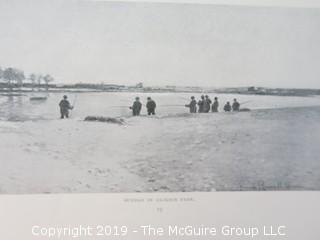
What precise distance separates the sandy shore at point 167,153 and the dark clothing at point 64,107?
0.02 m

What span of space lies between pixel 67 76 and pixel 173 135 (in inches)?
12.4

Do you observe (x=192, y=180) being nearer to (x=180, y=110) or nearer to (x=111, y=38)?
(x=180, y=110)

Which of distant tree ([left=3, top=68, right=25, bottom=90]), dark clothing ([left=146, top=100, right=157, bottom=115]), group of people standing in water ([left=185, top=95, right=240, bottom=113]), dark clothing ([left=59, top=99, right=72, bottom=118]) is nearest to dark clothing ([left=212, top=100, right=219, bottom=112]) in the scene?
group of people standing in water ([left=185, top=95, right=240, bottom=113])

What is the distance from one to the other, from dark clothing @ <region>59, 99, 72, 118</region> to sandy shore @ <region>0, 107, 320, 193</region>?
19 millimetres

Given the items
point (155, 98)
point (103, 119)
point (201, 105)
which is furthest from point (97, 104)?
point (201, 105)

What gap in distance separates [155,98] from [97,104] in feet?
0.50

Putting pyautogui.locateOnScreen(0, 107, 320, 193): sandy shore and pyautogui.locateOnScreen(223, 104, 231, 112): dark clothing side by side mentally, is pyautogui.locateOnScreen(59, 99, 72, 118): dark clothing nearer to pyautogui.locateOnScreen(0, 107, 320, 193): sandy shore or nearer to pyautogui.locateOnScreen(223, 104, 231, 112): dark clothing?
pyautogui.locateOnScreen(0, 107, 320, 193): sandy shore

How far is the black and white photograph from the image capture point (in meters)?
1.05

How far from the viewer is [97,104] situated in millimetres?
1072

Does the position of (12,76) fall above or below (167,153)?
above

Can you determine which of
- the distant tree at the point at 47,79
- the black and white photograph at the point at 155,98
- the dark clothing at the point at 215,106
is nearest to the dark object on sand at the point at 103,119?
the black and white photograph at the point at 155,98

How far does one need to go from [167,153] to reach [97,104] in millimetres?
223

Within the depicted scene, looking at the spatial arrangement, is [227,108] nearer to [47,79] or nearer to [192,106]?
[192,106]

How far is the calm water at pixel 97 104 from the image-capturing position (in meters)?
1.05
